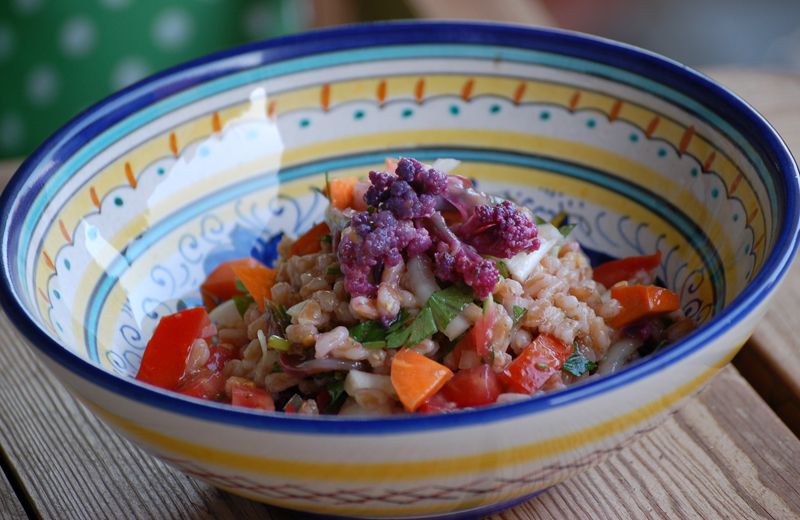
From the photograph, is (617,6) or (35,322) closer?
(35,322)

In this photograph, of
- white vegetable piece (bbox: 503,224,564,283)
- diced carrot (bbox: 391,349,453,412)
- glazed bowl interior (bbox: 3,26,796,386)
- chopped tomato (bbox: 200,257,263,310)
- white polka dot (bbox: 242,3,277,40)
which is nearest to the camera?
diced carrot (bbox: 391,349,453,412)

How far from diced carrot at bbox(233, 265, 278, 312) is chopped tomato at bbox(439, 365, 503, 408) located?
1.56 ft

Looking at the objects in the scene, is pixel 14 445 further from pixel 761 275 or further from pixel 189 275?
pixel 761 275

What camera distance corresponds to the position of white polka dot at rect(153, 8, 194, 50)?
4125 mm

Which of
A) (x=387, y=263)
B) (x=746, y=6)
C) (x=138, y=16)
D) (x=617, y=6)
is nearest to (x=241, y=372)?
(x=387, y=263)

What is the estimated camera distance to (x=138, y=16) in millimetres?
4051

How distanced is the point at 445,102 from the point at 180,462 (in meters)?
1.23

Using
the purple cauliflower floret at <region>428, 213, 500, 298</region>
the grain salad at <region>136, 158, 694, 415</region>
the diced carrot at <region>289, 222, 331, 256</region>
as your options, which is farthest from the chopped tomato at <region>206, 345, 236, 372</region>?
the purple cauliflower floret at <region>428, 213, 500, 298</region>

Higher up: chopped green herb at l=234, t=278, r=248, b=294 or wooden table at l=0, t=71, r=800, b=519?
chopped green herb at l=234, t=278, r=248, b=294

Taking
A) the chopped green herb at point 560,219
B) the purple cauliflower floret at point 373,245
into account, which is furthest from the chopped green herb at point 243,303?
the chopped green herb at point 560,219

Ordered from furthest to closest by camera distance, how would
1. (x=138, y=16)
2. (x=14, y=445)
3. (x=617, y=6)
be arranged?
(x=617, y=6) → (x=138, y=16) → (x=14, y=445)

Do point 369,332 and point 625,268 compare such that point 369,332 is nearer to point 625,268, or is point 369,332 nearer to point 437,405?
point 437,405

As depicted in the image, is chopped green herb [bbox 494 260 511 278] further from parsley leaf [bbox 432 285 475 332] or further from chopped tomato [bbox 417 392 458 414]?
chopped tomato [bbox 417 392 458 414]

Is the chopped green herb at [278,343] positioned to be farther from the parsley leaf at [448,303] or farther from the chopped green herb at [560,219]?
the chopped green herb at [560,219]
